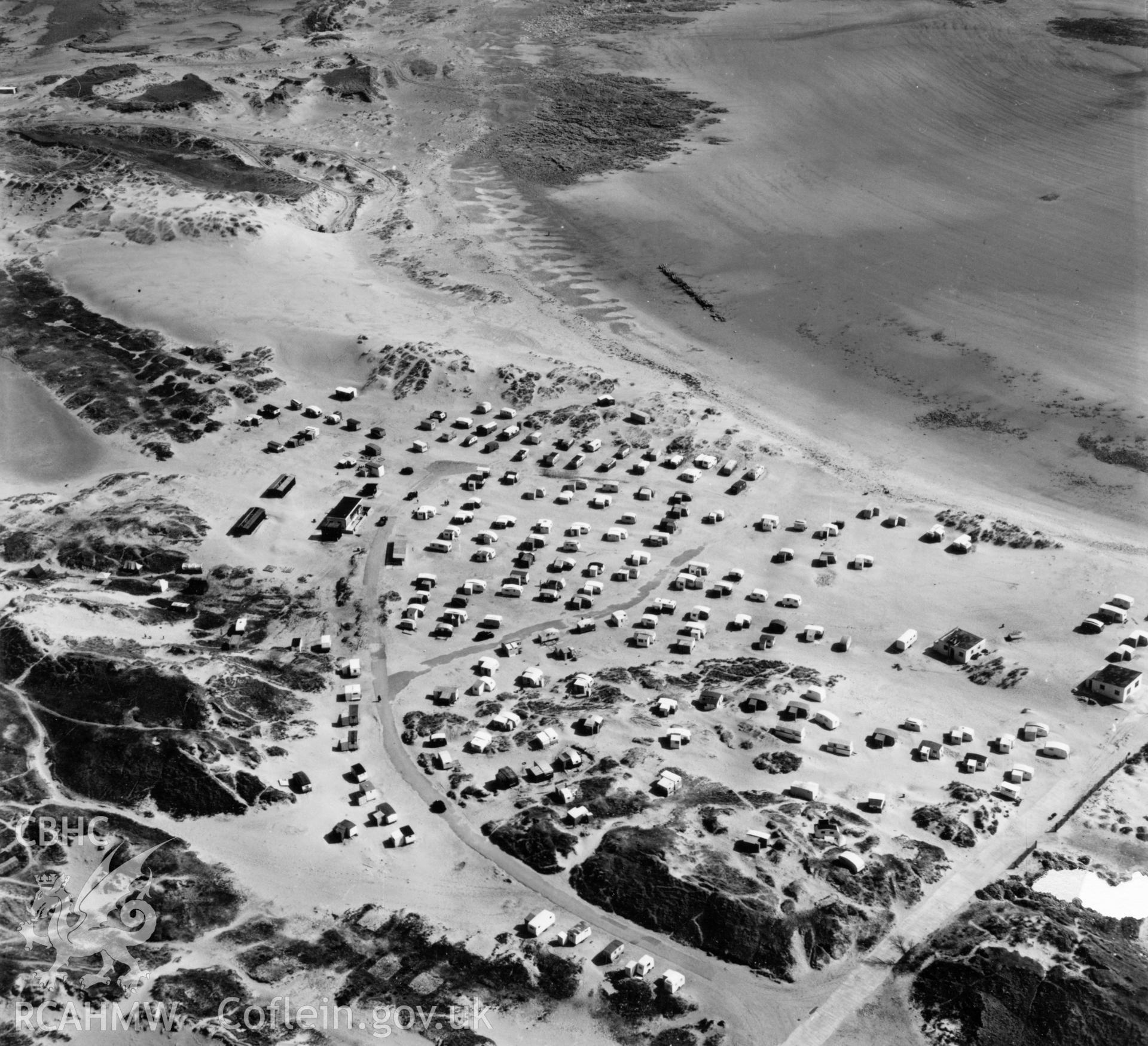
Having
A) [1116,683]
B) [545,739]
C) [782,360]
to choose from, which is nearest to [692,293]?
[782,360]

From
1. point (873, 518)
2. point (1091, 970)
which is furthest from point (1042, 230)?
point (1091, 970)

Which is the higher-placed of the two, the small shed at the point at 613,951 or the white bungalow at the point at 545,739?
the white bungalow at the point at 545,739

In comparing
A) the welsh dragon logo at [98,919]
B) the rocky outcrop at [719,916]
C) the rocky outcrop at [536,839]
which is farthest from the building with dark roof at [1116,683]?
the welsh dragon logo at [98,919]

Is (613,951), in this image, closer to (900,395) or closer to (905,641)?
(905,641)

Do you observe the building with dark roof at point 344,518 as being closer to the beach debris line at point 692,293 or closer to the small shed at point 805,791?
the small shed at point 805,791

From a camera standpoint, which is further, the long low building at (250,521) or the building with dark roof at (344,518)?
the long low building at (250,521)

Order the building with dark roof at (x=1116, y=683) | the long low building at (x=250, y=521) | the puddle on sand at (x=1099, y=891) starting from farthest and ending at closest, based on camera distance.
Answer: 1. the long low building at (x=250, y=521)
2. the building with dark roof at (x=1116, y=683)
3. the puddle on sand at (x=1099, y=891)
